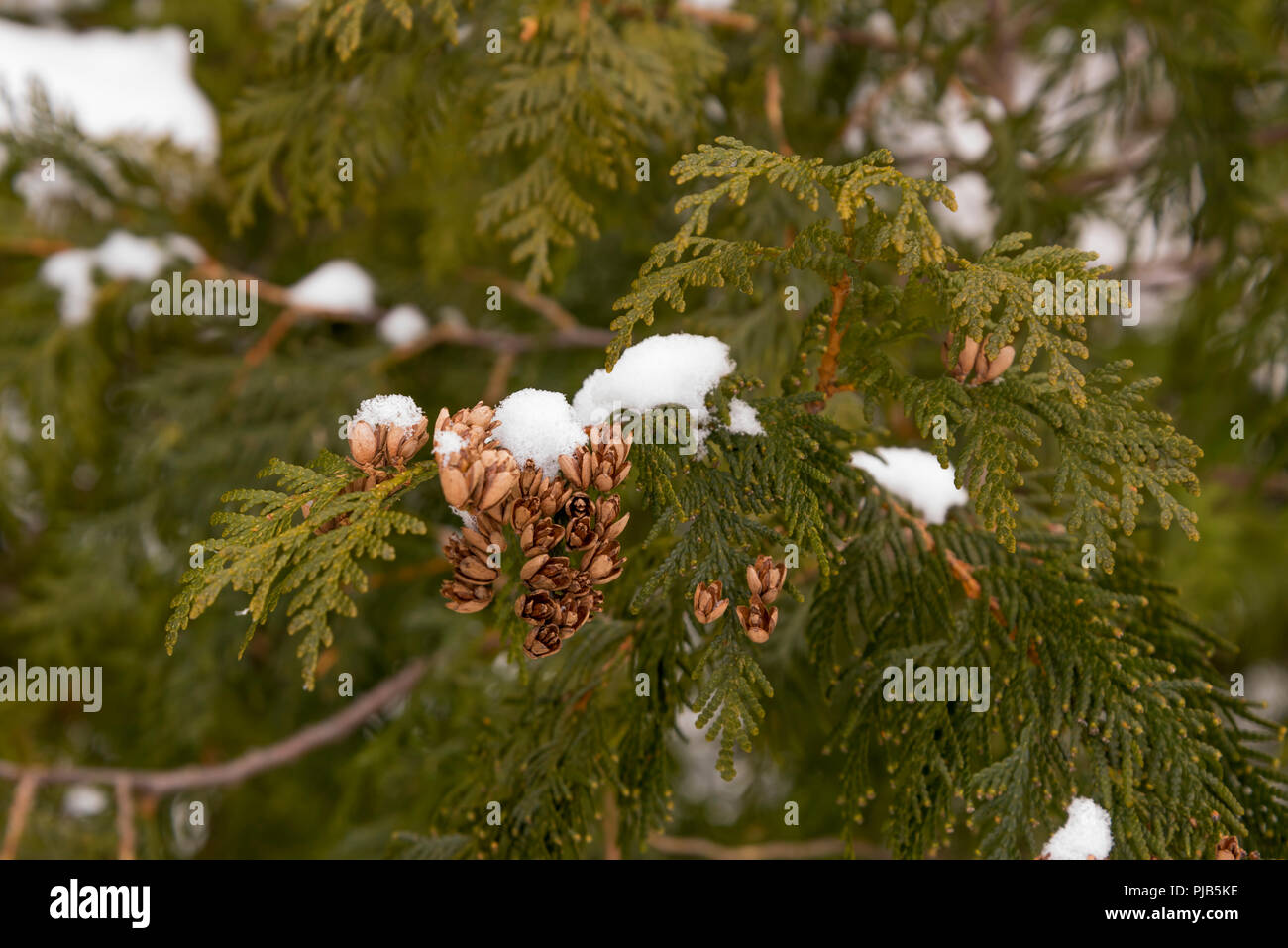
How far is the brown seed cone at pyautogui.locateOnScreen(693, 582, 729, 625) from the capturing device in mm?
776

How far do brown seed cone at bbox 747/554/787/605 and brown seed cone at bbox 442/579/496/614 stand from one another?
0.76 feet

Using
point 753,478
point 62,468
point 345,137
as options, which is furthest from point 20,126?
point 753,478

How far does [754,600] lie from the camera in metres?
0.79

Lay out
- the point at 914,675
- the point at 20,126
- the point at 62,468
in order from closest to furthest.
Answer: the point at 914,675 < the point at 20,126 < the point at 62,468

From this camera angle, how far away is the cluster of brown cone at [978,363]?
81 centimetres

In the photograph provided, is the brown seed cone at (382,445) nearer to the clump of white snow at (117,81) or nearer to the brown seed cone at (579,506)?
the brown seed cone at (579,506)

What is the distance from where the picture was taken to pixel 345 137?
1.35 metres

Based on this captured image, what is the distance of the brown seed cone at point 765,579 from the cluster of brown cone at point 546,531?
0.12 m

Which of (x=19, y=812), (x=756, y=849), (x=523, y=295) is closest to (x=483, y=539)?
(x=523, y=295)

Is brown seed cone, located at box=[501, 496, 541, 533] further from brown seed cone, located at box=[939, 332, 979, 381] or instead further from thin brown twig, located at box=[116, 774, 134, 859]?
thin brown twig, located at box=[116, 774, 134, 859]

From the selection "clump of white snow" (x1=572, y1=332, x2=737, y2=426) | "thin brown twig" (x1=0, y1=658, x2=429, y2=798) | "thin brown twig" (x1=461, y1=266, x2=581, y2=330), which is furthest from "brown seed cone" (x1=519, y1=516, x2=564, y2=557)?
"thin brown twig" (x1=0, y1=658, x2=429, y2=798)

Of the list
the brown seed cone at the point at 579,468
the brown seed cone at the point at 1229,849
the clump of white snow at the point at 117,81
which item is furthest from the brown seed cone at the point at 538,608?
the clump of white snow at the point at 117,81
